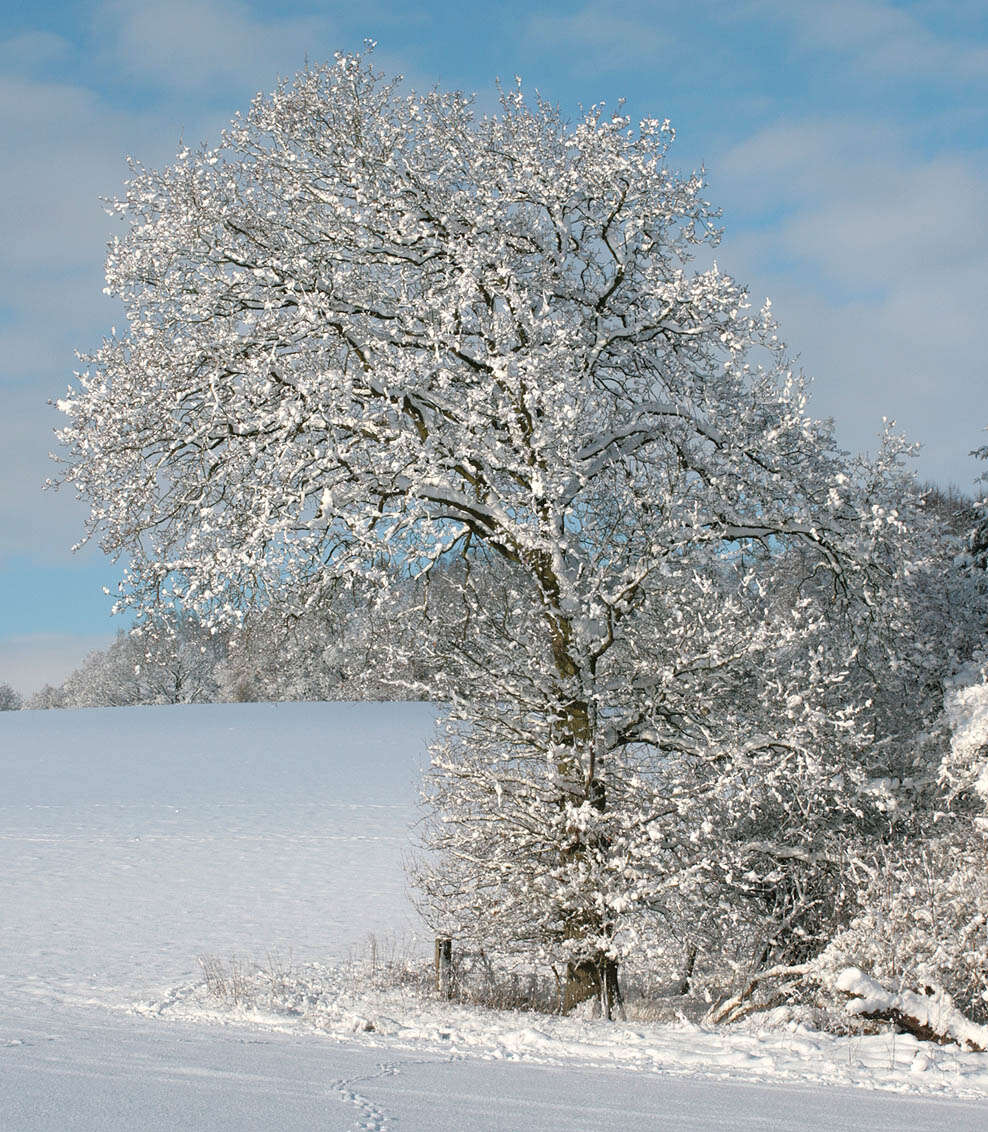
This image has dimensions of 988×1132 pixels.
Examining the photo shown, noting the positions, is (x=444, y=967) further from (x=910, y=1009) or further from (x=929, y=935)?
(x=929, y=935)

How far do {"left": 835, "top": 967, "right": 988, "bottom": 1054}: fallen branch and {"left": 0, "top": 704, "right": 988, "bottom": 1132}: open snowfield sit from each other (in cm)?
59

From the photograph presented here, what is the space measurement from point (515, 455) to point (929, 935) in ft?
18.8

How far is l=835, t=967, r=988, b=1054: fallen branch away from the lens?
27.7 ft

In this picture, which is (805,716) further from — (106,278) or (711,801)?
(106,278)

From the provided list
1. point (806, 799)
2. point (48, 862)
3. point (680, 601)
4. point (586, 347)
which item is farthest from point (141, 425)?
point (48, 862)

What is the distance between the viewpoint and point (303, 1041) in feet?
23.6

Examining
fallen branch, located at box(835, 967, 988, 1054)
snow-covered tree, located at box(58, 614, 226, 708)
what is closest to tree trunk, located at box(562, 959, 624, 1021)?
fallen branch, located at box(835, 967, 988, 1054)

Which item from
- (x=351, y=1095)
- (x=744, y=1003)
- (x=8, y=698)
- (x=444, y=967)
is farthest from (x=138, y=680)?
(x=351, y=1095)

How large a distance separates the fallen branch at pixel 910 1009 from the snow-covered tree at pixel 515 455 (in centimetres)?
139

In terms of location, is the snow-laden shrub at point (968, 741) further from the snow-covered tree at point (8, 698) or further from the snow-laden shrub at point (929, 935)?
the snow-covered tree at point (8, 698)

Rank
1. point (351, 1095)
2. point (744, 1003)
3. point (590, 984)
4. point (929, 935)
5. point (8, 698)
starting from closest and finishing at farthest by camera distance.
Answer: point (351, 1095)
point (929, 935)
point (744, 1003)
point (590, 984)
point (8, 698)

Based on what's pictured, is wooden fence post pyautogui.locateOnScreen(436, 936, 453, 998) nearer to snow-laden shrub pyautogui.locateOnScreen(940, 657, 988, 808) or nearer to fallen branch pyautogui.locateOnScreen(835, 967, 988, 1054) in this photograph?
fallen branch pyautogui.locateOnScreen(835, 967, 988, 1054)

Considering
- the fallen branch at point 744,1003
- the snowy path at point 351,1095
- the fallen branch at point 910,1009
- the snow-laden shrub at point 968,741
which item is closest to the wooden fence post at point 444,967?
the fallen branch at point 744,1003

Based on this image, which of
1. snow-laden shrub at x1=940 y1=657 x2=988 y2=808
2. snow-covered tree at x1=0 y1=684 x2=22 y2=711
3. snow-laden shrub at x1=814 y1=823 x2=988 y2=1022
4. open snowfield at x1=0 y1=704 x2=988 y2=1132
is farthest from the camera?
snow-covered tree at x1=0 y1=684 x2=22 y2=711
